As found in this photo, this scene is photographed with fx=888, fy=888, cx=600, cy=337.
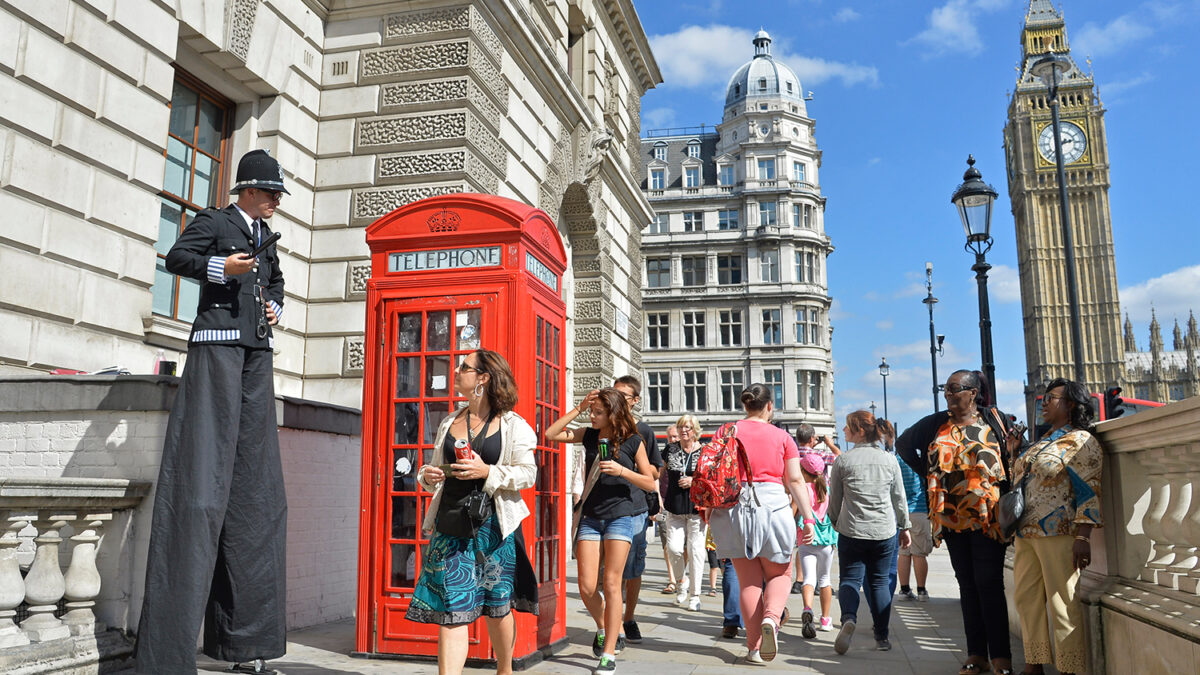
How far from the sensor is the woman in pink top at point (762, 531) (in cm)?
677

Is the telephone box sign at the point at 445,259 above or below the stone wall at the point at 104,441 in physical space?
above

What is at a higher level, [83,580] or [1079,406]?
[1079,406]

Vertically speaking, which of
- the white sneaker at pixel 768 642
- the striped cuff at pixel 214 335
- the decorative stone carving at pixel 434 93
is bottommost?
the white sneaker at pixel 768 642

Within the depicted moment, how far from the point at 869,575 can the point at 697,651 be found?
5.30 feet

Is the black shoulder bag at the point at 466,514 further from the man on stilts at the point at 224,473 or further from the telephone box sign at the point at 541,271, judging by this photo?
the telephone box sign at the point at 541,271

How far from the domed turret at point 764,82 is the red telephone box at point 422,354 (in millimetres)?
55506

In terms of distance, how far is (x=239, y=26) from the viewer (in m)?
9.75

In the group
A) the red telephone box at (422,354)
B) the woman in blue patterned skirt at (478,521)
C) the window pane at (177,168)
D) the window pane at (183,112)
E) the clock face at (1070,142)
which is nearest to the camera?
the woman in blue patterned skirt at (478,521)

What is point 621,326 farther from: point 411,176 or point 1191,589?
point 1191,589

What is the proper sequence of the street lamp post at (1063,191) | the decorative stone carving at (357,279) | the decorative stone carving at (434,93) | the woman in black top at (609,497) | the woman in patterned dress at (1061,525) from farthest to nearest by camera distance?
the street lamp post at (1063,191) < the decorative stone carving at (434,93) < the decorative stone carving at (357,279) < the woman in black top at (609,497) < the woman in patterned dress at (1061,525)

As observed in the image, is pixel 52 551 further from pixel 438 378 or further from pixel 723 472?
pixel 723 472

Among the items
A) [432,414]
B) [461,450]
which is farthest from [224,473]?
[432,414]

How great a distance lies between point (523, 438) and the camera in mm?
4938

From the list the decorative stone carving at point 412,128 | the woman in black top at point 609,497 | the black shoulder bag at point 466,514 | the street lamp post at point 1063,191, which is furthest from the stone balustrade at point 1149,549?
the street lamp post at point 1063,191
